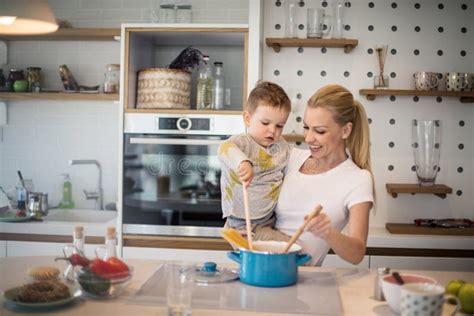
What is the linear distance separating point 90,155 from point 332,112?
2314 millimetres

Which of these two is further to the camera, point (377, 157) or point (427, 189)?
point (377, 157)

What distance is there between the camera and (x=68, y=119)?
3.99m

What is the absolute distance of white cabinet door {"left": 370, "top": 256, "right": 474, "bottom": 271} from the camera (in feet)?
10.4

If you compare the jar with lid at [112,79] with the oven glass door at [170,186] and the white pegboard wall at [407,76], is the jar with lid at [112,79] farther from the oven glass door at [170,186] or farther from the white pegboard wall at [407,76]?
the white pegboard wall at [407,76]

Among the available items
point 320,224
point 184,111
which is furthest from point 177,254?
point 320,224

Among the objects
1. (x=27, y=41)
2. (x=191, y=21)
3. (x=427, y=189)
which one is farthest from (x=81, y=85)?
(x=427, y=189)

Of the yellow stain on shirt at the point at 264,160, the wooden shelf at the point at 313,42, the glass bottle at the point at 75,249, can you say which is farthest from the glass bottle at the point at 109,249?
the wooden shelf at the point at 313,42

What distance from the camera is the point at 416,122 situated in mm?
3410

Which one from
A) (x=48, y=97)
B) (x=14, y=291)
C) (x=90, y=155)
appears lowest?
(x=14, y=291)

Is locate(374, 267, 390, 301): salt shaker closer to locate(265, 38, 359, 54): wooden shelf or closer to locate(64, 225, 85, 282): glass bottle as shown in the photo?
locate(64, 225, 85, 282): glass bottle

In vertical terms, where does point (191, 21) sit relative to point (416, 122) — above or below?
above

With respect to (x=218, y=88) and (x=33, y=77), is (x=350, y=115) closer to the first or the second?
(x=218, y=88)

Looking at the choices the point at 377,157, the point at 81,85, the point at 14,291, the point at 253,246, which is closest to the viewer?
the point at 14,291

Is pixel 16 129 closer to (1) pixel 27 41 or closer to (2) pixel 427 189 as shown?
(1) pixel 27 41
